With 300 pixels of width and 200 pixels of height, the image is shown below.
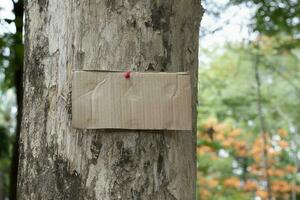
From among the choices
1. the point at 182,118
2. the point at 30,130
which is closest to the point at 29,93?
the point at 30,130

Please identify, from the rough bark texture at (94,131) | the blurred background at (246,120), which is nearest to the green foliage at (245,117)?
the blurred background at (246,120)

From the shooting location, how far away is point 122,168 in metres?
1.22

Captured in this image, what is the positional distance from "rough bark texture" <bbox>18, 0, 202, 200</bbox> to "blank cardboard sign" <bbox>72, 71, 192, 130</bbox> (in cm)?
2

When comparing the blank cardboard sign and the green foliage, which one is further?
the green foliage

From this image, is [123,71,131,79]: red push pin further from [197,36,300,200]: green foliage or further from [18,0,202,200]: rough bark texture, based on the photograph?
[197,36,300,200]: green foliage

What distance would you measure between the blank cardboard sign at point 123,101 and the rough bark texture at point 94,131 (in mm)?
22

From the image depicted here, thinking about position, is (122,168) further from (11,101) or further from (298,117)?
(11,101)

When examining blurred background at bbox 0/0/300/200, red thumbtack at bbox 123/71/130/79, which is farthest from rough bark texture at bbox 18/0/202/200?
blurred background at bbox 0/0/300/200

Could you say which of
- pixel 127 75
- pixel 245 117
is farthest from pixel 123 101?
pixel 245 117

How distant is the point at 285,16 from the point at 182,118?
3804 millimetres

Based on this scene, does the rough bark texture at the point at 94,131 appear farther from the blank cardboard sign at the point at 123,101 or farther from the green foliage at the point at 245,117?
the green foliage at the point at 245,117

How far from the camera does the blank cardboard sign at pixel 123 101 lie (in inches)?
48.3

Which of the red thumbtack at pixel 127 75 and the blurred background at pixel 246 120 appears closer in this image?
the red thumbtack at pixel 127 75

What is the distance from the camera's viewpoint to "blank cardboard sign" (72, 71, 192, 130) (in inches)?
48.3
